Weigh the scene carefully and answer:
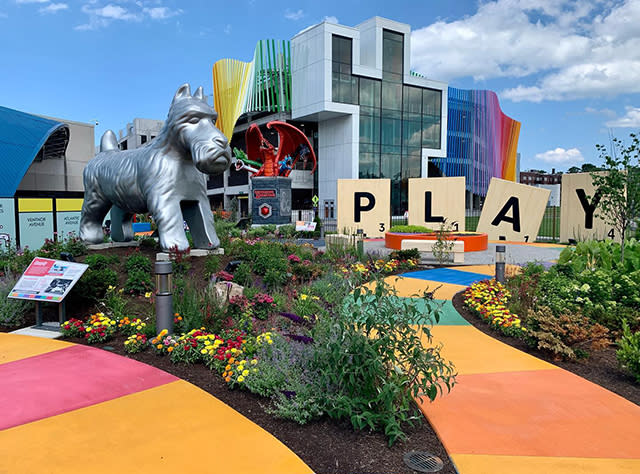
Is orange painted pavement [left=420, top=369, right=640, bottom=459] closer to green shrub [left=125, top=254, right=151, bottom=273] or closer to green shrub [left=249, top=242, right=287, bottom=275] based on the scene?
green shrub [left=249, top=242, right=287, bottom=275]

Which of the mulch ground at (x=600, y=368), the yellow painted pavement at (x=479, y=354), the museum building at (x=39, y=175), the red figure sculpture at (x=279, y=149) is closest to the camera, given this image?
the mulch ground at (x=600, y=368)

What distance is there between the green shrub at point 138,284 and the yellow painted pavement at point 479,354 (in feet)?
14.2

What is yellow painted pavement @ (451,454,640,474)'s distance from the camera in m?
2.70

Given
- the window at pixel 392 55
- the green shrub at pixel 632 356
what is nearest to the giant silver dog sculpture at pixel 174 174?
the green shrub at pixel 632 356

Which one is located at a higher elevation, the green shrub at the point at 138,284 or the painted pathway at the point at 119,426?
the green shrub at the point at 138,284

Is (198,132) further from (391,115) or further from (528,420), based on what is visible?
(391,115)

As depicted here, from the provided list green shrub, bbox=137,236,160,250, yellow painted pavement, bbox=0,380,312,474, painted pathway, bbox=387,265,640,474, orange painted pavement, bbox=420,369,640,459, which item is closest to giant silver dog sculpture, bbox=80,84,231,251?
green shrub, bbox=137,236,160,250

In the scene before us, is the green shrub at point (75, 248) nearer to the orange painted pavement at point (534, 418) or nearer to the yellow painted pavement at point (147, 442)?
the yellow painted pavement at point (147, 442)

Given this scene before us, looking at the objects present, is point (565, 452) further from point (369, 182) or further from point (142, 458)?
point (369, 182)

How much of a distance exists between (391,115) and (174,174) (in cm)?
3555

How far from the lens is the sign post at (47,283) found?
5.57 meters

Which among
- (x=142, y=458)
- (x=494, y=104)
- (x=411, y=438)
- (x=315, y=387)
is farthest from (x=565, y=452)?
(x=494, y=104)

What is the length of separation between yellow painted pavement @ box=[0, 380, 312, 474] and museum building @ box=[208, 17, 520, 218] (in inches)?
1406

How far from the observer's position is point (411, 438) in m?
3.12
